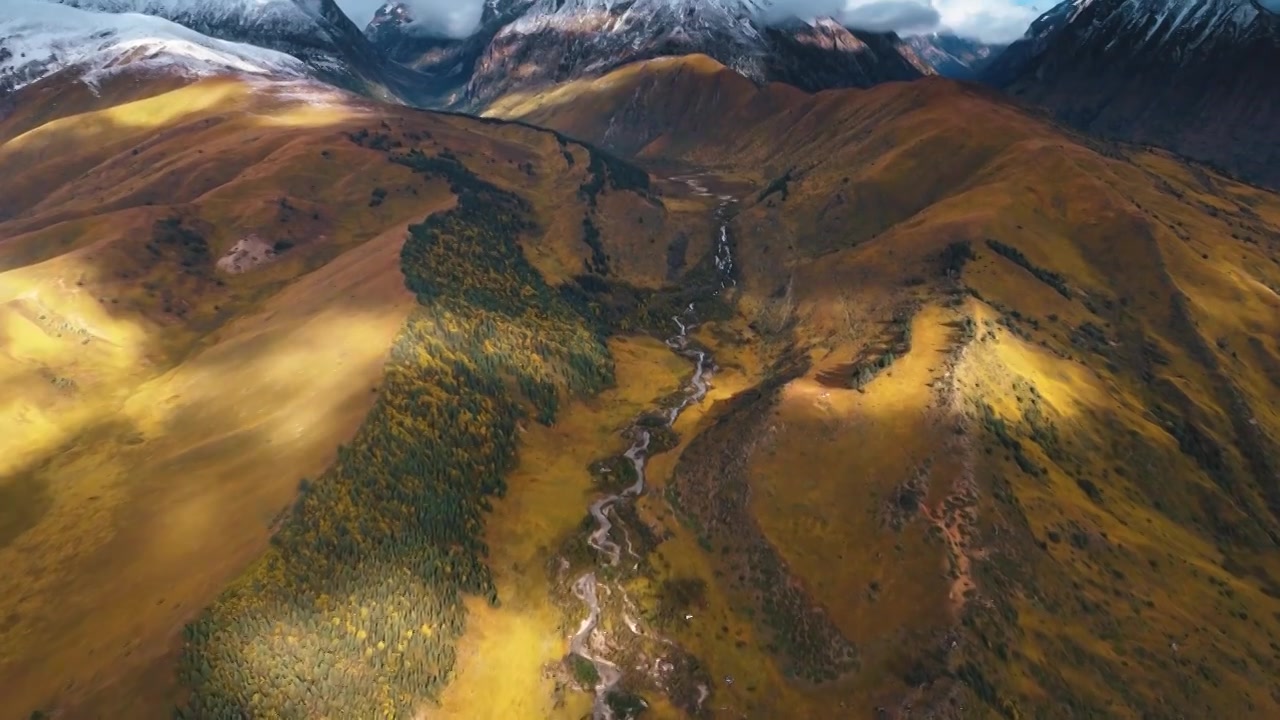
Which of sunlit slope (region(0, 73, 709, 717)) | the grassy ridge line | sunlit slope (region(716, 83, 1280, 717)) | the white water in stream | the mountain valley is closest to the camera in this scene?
the grassy ridge line

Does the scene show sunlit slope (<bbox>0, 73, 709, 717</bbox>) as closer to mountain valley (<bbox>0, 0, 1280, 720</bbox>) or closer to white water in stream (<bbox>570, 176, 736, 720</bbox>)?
mountain valley (<bbox>0, 0, 1280, 720</bbox>)

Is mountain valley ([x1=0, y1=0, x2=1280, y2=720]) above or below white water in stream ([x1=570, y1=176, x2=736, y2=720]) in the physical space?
above

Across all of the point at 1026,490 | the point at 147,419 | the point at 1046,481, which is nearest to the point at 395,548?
the point at 147,419

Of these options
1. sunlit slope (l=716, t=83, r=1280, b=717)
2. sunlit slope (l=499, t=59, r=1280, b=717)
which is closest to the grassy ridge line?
sunlit slope (l=499, t=59, r=1280, b=717)

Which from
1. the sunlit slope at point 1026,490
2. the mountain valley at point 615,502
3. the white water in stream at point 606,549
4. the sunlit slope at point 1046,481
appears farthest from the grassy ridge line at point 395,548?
the sunlit slope at point 1046,481

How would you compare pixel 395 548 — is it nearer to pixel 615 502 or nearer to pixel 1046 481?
pixel 615 502

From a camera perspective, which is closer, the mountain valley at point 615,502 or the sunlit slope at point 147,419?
the sunlit slope at point 147,419

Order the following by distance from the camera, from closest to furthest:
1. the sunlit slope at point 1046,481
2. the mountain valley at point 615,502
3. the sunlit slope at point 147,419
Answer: the sunlit slope at point 147,419
the mountain valley at point 615,502
the sunlit slope at point 1046,481

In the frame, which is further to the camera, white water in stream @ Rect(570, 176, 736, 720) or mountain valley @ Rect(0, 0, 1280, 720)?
white water in stream @ Rect(570, 176, 736, 720)

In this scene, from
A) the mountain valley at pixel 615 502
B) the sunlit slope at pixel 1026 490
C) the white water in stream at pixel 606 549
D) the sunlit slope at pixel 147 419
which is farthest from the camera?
the white water in stream at pixel 606 549

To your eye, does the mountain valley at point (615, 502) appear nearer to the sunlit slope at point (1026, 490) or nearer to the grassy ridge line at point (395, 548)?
the grassy ridge line at point (395, 548)
